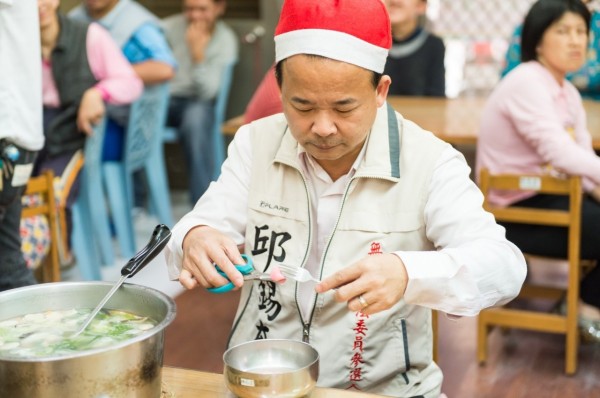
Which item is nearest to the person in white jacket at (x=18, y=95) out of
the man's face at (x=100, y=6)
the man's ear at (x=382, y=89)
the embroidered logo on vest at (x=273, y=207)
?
the embroidered logo on vest at (x=273, y=207)

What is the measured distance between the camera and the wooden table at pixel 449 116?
3.54 m

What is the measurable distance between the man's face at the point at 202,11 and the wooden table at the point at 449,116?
1.79 m

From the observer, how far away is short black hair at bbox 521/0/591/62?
329 centimetres

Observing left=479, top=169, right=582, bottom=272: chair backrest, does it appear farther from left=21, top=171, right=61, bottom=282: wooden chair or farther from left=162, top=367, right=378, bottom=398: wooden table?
left=162, top=367, right=378, bottom=398: wooden table

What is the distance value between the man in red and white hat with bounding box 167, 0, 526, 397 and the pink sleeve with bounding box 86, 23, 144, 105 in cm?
245

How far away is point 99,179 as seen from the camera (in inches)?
177

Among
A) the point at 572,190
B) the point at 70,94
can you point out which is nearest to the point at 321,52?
the point at 572,190

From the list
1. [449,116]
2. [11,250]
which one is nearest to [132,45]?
[449,116]

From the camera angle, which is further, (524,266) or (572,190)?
(572,190)

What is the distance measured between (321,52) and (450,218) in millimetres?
389

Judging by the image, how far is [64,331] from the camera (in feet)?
4.20

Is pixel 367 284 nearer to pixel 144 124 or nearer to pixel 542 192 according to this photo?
pixel 542 192

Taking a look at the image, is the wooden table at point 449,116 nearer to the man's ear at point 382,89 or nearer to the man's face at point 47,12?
the man's face at point 47,12

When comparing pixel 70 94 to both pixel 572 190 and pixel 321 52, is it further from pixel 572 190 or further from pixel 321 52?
pixel 321 52
